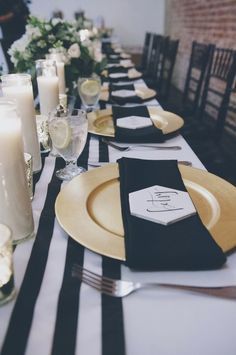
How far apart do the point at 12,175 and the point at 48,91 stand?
0.57m

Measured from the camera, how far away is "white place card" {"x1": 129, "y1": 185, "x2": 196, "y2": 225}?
0.58 meters

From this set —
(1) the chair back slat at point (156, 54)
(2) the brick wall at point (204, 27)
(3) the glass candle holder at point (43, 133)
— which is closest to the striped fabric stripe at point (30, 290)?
(3) the glass candle holder at point (43, 133)

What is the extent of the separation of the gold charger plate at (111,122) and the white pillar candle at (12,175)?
0.50 metres

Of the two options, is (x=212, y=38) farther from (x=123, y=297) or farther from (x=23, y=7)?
(x=123, y=297)

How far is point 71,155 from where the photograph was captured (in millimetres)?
812

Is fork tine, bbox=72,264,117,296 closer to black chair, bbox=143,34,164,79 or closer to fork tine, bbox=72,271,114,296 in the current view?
fork tine, bbox=72,271,114,296

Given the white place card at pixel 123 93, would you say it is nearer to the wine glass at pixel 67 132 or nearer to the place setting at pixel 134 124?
the place setting at pixel 134 124

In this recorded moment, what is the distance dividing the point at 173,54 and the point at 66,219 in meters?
2.32

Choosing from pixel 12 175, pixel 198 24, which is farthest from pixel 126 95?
Answer: pixel 198 24

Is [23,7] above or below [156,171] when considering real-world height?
above

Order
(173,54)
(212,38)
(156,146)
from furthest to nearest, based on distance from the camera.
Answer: (212,38), (173,54), (156,146)

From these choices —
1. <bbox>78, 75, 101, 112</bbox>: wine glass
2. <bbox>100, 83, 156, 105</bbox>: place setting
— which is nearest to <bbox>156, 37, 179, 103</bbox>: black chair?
<bbox>100, 83, 156, 105</bbox>: place setting

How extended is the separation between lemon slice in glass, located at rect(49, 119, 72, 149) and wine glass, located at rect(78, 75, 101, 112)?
1.89 feet

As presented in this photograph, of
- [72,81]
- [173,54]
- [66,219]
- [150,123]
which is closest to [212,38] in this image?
[173,54]
